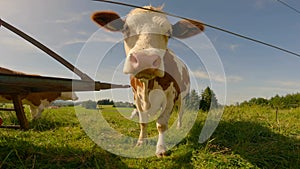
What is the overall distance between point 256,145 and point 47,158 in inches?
105

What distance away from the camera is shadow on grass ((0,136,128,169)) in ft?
7.82

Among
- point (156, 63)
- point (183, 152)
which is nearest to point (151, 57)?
point (156, 63)

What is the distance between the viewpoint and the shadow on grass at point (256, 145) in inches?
115

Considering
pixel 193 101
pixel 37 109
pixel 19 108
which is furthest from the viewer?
pixel 193 101

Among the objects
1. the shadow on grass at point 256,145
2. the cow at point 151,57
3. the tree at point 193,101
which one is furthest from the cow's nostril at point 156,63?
the tree at point 193,101

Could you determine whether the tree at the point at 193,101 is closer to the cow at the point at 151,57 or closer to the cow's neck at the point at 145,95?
the cow at the point at 151,57

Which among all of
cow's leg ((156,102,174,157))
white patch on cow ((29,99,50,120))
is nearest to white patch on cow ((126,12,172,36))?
cow's leg ((156,102,174,157))

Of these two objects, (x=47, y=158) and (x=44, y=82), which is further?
(x=47, y=158)

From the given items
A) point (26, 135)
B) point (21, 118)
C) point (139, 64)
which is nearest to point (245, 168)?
point (139, 64)

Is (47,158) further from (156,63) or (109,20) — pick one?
(109,20)

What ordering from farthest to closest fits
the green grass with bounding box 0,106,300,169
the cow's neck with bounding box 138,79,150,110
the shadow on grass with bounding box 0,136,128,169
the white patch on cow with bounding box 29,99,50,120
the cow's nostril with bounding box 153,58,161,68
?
1. the white patch on cow with bounding box 29,99,50,120
2. the cow's neck with bounding box 138,79,150,110
3. the cow's nostril with bounding box 153,58,161,68
4. the green grass with bounding box 0,106,300,169
5. the shadow on grass with bounding box 0,136,128,169

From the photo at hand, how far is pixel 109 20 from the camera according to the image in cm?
375

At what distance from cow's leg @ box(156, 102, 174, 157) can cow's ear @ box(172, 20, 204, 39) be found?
1.05 meters

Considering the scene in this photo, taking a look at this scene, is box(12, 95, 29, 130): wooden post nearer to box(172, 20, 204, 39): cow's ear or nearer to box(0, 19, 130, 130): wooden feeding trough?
box(0, 19, 130, 130): wooden feeding trough
